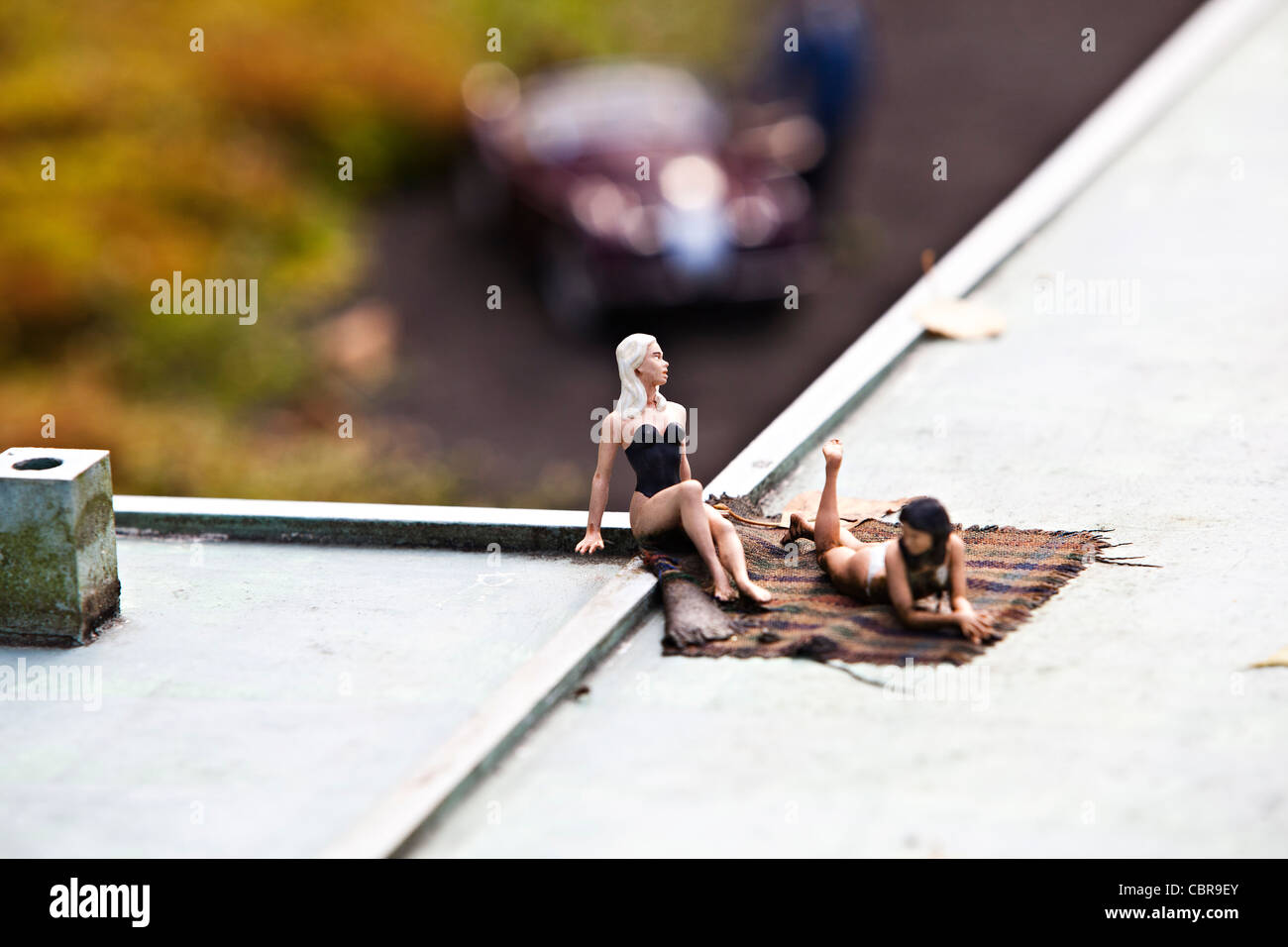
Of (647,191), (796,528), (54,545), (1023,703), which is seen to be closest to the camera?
(1023,703)

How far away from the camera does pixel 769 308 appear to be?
12969 millimetres

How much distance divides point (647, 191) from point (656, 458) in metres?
8.29

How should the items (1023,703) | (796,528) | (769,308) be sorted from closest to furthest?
1. (1023,703)
2. (796,528)
3. (769,308)

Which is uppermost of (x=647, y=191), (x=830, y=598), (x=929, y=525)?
(x=647, y=191)

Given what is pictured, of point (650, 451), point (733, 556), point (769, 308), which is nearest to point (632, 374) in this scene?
point (650, 451)

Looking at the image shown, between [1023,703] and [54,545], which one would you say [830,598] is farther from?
[54,545]

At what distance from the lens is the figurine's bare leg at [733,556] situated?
3.96 m

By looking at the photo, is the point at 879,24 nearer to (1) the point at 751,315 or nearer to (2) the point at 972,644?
(1) the point at 751,315

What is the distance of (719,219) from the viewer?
39.3ft

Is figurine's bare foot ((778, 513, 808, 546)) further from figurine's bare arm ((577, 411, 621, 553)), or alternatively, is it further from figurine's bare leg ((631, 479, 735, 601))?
figurine's bare arm ((577, 411, 621, 553))

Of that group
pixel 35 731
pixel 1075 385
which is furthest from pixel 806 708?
pixel 1075 385

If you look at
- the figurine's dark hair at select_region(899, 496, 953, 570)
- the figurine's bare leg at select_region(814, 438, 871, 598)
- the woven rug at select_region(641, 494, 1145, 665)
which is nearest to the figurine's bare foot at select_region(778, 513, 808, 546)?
the woven rug at select_region(641, 494, 1145, 665)

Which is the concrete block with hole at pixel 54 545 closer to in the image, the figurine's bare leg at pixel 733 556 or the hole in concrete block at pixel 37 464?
the hole in concrete block at pixel 37 464

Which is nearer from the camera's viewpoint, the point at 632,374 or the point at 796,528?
the point at 632,374
